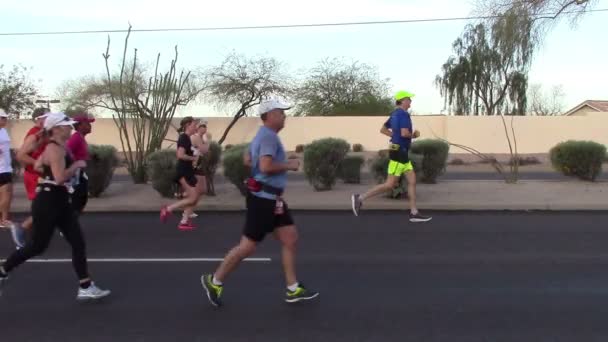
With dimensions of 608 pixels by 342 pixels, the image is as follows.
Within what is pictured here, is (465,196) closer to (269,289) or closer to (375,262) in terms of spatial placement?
(375,262)

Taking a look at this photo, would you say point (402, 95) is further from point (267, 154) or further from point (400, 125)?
point (267, 154)

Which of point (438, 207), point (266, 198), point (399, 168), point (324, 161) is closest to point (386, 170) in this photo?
point (324, 161)

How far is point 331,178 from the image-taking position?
13.6 m

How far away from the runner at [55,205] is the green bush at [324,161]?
24.3 ft

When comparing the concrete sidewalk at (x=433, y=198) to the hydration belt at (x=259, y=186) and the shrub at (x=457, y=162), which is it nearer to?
the hydration belt at (x=259, y=186)

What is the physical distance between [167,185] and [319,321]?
776cm

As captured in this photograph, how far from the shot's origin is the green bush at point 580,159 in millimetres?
14180

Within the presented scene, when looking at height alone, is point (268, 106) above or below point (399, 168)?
above

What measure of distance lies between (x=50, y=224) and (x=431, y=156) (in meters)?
9.24

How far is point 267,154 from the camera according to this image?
5.93 m

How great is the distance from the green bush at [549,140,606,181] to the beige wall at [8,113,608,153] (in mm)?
25519

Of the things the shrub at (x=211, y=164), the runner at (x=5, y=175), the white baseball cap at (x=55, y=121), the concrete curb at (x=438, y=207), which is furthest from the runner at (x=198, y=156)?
the white baseball cap at (x=55, y=121)

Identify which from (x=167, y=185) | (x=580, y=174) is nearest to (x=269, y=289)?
(x=167, y=185)

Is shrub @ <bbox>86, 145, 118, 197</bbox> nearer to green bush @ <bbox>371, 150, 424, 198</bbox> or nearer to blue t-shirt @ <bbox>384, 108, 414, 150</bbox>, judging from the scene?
green bush @ <bbox>371, 150, 424, 198</bbox>
